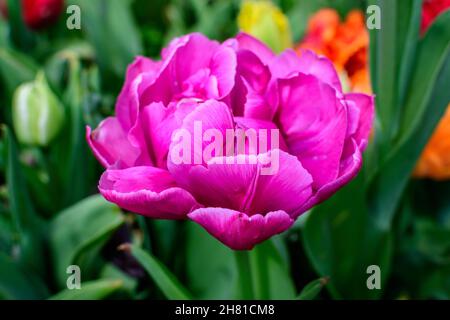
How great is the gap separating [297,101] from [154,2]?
0.69 meters

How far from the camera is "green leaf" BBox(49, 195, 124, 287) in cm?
57

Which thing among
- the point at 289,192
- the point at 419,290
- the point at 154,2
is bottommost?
the point at 419,290

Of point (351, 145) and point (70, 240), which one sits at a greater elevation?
point (351, 145)

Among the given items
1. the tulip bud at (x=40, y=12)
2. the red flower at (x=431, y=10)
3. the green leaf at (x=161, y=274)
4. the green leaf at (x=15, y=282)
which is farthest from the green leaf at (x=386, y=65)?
the tulip bud at (x=40, y=12)

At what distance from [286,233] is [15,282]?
25 centimetres

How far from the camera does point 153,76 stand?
0.40m

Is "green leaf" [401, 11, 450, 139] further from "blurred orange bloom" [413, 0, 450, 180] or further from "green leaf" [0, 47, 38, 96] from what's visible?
"green leaf" [0, 47, 38, 96]

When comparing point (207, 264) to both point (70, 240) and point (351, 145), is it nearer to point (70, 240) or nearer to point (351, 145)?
point (70, 240)

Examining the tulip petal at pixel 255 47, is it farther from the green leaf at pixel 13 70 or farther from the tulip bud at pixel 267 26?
the green leaf at pixel 13 70

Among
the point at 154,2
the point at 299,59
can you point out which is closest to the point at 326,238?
the point at 299,59

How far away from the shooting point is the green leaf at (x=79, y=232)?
22.6 inches

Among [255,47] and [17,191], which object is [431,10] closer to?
[255,47]

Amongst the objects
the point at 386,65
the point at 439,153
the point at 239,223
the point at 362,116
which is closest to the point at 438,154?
the point at 439,153
